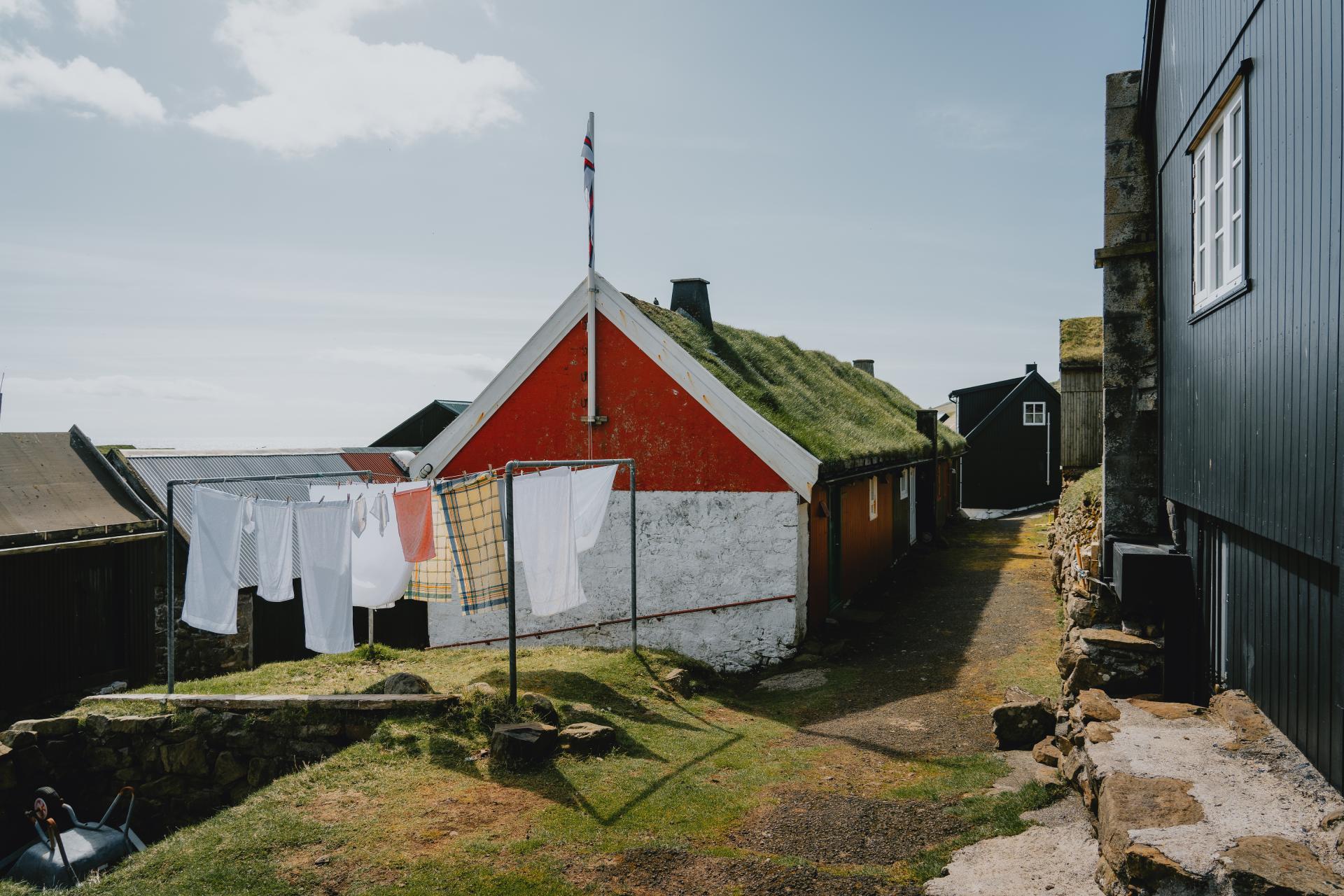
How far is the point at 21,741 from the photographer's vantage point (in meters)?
9.95

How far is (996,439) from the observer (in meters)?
34.2

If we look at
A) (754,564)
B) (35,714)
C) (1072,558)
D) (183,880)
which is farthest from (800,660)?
(35,714)

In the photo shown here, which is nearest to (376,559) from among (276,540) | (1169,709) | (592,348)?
(276,540)

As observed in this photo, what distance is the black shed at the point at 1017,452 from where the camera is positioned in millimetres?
33281

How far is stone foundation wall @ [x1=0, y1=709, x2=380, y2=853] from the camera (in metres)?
9.61

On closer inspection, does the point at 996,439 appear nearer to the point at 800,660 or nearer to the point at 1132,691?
the point at 800,660

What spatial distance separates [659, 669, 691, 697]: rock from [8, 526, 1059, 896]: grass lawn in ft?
1.07

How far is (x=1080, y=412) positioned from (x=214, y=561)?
13287 mm

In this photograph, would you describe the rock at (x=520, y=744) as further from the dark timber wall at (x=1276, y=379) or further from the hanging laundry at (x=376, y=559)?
the dark timber wall at (x=1276, y=379)

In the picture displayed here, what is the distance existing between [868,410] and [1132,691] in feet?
42.1

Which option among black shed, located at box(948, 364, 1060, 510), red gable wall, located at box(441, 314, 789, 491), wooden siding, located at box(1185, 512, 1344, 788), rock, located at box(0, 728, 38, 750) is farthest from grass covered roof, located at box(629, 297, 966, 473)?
black shed, located at box(948, 364, 1060, 510)

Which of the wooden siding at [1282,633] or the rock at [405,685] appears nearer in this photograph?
the wooden siding at [1282,633]

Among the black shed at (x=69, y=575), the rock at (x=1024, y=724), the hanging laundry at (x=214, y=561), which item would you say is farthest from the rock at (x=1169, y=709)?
the black shed at (x=69, y=575)

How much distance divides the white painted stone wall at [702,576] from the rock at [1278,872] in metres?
8.46
